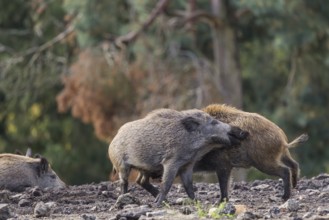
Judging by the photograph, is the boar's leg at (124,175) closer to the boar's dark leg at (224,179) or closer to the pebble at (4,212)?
the boar's dark leg at (224,179)

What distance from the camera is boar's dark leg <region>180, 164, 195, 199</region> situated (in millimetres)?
12930

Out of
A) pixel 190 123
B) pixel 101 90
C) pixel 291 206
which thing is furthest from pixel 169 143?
pixel 101 90

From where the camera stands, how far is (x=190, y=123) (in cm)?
1323

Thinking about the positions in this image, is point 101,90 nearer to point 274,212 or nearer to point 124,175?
point 124,175

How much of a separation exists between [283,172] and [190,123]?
108cm

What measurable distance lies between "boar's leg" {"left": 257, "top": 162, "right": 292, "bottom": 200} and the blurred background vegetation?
13377 mm

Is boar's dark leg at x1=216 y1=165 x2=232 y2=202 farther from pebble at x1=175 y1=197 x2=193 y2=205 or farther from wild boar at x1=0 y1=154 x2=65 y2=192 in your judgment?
wild boar at x1=0 y1=154 x2=65 y2=192

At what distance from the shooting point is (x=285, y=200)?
42.8ft

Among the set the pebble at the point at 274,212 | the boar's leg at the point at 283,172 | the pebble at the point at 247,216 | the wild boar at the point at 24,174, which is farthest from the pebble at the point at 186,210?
the wild boar at the point at 24,174

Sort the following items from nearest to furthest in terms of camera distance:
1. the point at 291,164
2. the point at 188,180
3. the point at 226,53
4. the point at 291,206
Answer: the point at 291,206 < the point at 188,180 < the point at 291,164 < the point at 226,53

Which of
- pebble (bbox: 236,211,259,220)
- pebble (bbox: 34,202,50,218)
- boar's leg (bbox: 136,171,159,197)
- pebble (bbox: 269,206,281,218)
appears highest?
pebble (bbox: 236,211,259,220)

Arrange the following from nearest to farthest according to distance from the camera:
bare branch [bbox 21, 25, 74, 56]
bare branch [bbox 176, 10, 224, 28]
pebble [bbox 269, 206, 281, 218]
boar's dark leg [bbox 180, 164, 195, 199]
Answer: pebble [bbox 269, 206, 281, 218], boar's dark leg [bbox 180, 164, 195, 199], bare branch [bbox 176, 10, 224, 28], bare branch [bbox 21, 25, 74, 56]

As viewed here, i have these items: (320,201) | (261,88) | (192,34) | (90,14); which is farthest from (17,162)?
(261,88)


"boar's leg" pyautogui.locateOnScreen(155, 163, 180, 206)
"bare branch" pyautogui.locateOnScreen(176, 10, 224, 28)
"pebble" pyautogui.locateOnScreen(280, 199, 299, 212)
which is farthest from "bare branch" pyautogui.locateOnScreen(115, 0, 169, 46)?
"pebble" pyautogui.locateOnScreen(280, 199, 299, 212)
